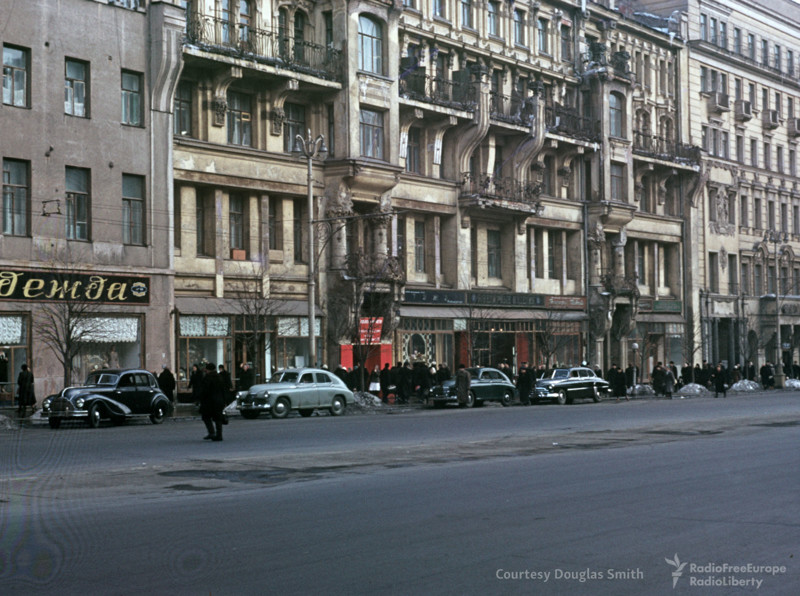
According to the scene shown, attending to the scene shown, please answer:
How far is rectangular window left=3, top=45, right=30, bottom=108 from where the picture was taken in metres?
36.0

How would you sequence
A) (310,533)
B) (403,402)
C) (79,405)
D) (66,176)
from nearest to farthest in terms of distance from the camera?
(310,533) → (79,405) → (66,176) → (403,402)

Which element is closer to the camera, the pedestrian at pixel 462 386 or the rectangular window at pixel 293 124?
the pedestrian at pixel 462 386

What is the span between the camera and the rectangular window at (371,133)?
47906mm

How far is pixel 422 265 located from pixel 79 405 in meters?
25.4

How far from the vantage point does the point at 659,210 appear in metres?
69.0

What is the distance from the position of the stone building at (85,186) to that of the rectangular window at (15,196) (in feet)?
0.12

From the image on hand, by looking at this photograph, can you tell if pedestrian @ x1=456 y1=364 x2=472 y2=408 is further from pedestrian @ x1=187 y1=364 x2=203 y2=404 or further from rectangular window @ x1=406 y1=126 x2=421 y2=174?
rectangular window @ x1=406 y1=126 x2=421 y2=174

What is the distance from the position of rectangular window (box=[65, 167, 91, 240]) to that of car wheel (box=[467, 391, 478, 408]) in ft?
48.0

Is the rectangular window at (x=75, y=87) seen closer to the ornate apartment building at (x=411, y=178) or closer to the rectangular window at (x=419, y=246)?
the ornate apartment building at (x=411, y=178)

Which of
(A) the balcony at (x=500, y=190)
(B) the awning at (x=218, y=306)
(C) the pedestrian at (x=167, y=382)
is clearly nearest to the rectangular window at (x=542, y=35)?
(A) the balcony at (x=500, y=190)

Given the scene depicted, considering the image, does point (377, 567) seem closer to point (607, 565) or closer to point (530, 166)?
point (607, 565)

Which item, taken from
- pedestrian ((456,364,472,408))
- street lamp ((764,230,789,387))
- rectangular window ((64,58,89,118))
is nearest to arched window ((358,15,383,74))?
rectangular window ((64,58,89,118))

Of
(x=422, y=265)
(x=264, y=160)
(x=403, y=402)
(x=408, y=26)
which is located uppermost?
(x=408, y=26)

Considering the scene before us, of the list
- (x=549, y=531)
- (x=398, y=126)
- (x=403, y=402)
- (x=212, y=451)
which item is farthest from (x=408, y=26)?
(x=549, y=531)
